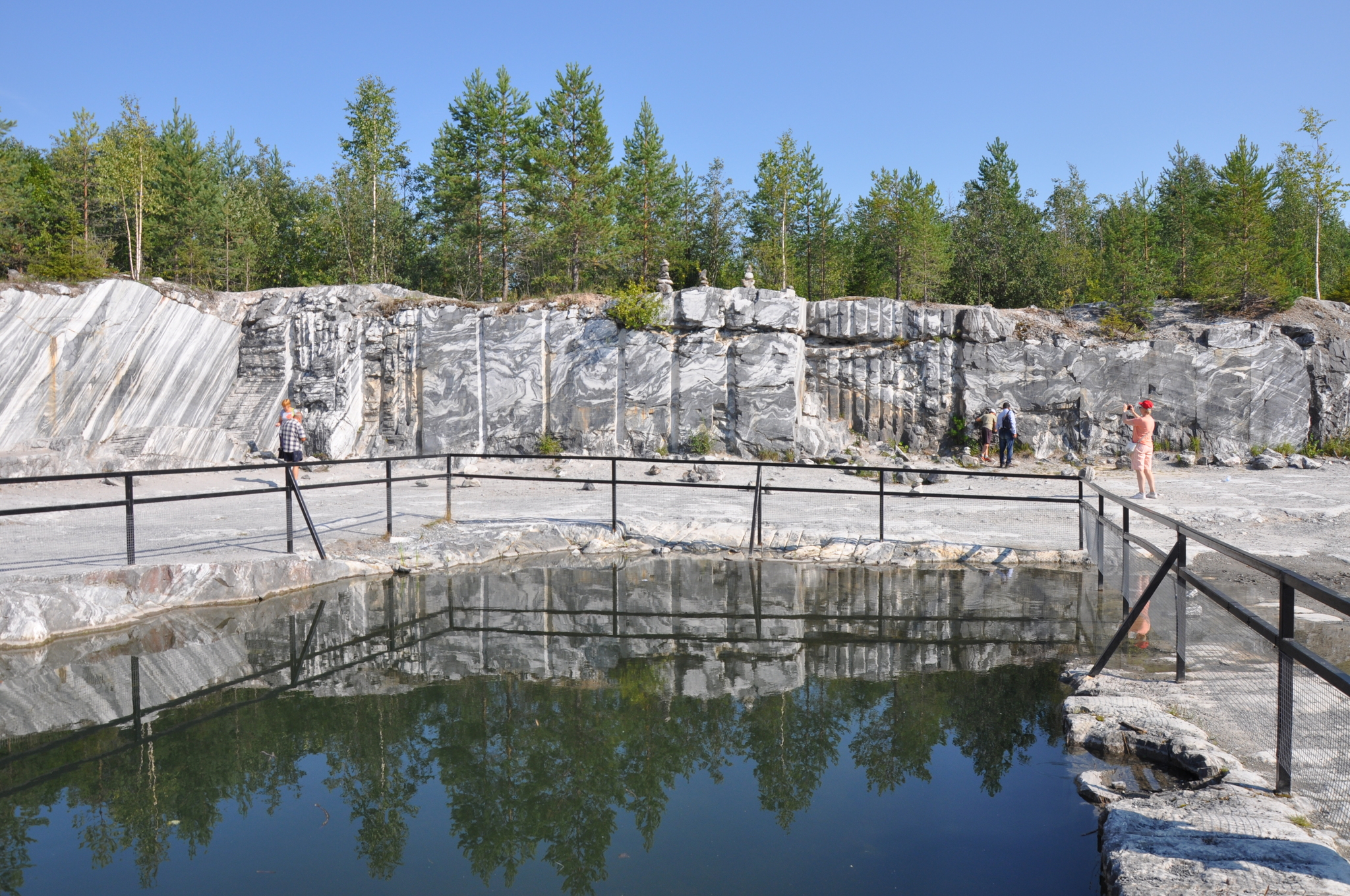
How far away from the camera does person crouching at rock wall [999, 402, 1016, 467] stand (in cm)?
2262

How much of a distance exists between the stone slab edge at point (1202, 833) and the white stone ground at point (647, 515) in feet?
14.1

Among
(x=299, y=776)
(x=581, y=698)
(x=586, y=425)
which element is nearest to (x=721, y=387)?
(x=586, y=425)

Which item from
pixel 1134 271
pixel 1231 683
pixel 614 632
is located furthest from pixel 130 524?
pixel 1134 271

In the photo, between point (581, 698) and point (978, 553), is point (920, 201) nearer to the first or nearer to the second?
point (978, 553)

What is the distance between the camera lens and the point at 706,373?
80.1 ft

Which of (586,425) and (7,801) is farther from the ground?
(586,425)

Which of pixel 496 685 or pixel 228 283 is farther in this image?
pixel 228 283

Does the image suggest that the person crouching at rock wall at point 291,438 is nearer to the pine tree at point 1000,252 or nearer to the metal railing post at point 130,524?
the metal railing post at point 130,524

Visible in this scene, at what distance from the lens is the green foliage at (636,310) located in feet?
79.0

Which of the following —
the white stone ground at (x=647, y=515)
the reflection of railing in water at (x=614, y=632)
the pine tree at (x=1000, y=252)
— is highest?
the pine tree at (x=1000, y=252)

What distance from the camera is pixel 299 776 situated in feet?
17.1

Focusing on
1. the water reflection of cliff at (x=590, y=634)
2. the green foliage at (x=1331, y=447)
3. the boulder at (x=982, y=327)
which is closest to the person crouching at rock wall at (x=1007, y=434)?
the boulder at (x=982, y=327)

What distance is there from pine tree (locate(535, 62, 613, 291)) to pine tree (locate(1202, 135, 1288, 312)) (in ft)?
64.8

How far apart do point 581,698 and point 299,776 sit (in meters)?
2.03
